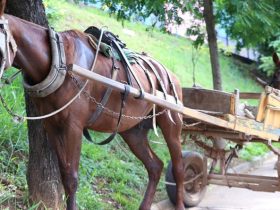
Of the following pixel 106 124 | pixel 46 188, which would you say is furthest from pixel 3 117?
pixel 106 124

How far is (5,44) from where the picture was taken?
4.02 metres

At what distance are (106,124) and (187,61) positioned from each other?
1198 cm

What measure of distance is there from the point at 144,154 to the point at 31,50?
98.9 inches

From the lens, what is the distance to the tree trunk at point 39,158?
5504mm

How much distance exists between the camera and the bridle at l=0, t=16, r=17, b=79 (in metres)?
3.99

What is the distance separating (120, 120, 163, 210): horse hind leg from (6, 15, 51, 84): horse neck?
6.74 ft

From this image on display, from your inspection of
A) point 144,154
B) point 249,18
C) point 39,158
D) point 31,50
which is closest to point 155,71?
point 144,154

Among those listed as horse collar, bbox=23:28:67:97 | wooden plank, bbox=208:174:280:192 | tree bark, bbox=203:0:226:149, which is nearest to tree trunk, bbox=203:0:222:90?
tree bark, bbox=203:0:226:149

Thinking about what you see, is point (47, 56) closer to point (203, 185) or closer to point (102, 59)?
point (102, 59)

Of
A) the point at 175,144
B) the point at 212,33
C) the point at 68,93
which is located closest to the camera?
the point at 68,93

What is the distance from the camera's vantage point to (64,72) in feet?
15.0

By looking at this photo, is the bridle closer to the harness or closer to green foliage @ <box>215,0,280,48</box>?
the harness

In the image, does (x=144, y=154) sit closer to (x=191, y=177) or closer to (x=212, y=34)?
(x=191, y=177)

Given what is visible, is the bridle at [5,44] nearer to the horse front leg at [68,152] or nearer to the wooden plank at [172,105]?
the wooden plank at [172,105]
